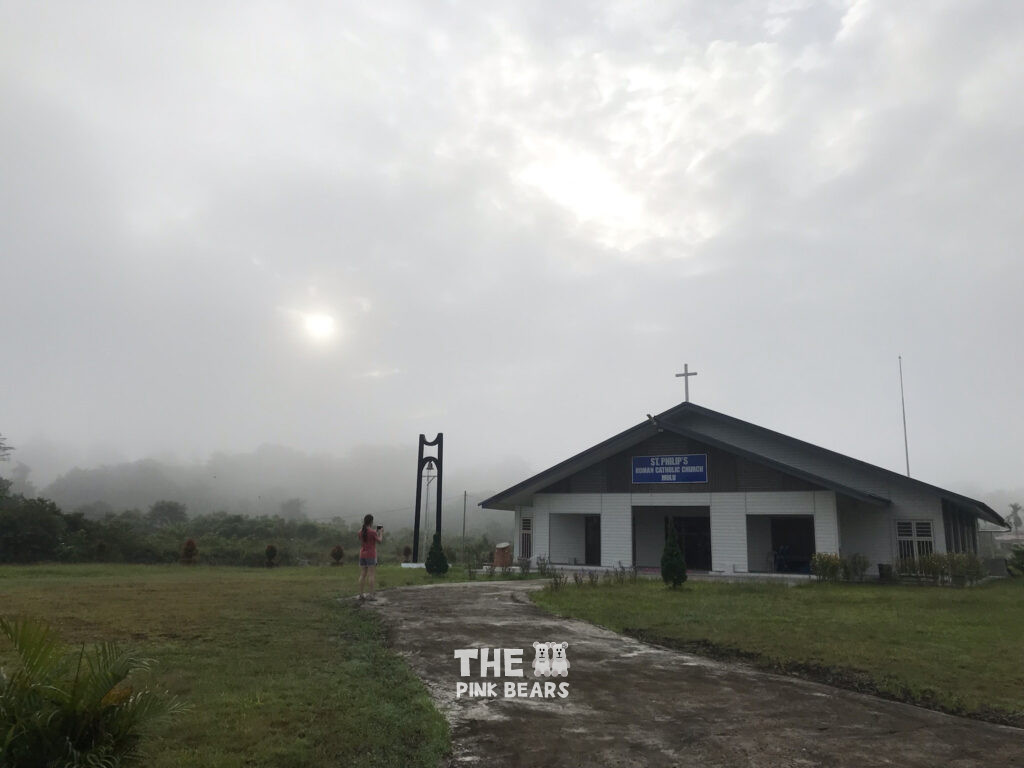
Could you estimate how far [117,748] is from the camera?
12.4 feet

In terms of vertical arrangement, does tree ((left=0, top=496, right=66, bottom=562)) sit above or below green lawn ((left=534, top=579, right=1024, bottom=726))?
above

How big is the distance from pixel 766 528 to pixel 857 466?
4595 millimetres

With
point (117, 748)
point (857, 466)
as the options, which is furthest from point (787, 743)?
point (857, 466)

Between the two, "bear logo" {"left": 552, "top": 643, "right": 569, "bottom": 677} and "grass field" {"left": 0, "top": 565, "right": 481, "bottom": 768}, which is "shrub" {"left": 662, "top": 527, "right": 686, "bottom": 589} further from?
"bear logo" {"left": 552, "top": 643, "right": 569, "bottom": 677}

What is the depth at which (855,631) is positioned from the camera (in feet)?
38.6

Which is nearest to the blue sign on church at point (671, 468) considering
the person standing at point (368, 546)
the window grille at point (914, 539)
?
the window grille at point (914, 539)

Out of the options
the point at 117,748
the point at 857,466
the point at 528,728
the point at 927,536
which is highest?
the point at 857,466

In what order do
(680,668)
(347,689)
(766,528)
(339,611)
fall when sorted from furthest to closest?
(766,528), (339,611), (680,668), (347,689)

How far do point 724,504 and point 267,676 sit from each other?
70.1 feet

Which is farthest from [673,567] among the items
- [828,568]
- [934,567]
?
[934,567]

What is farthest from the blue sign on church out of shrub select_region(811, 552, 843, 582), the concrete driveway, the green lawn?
the concrete driveway

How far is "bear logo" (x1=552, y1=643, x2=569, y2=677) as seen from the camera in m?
8.39

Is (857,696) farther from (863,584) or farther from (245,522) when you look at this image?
(245,522)

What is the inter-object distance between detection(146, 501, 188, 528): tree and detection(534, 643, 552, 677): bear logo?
66301 mm
